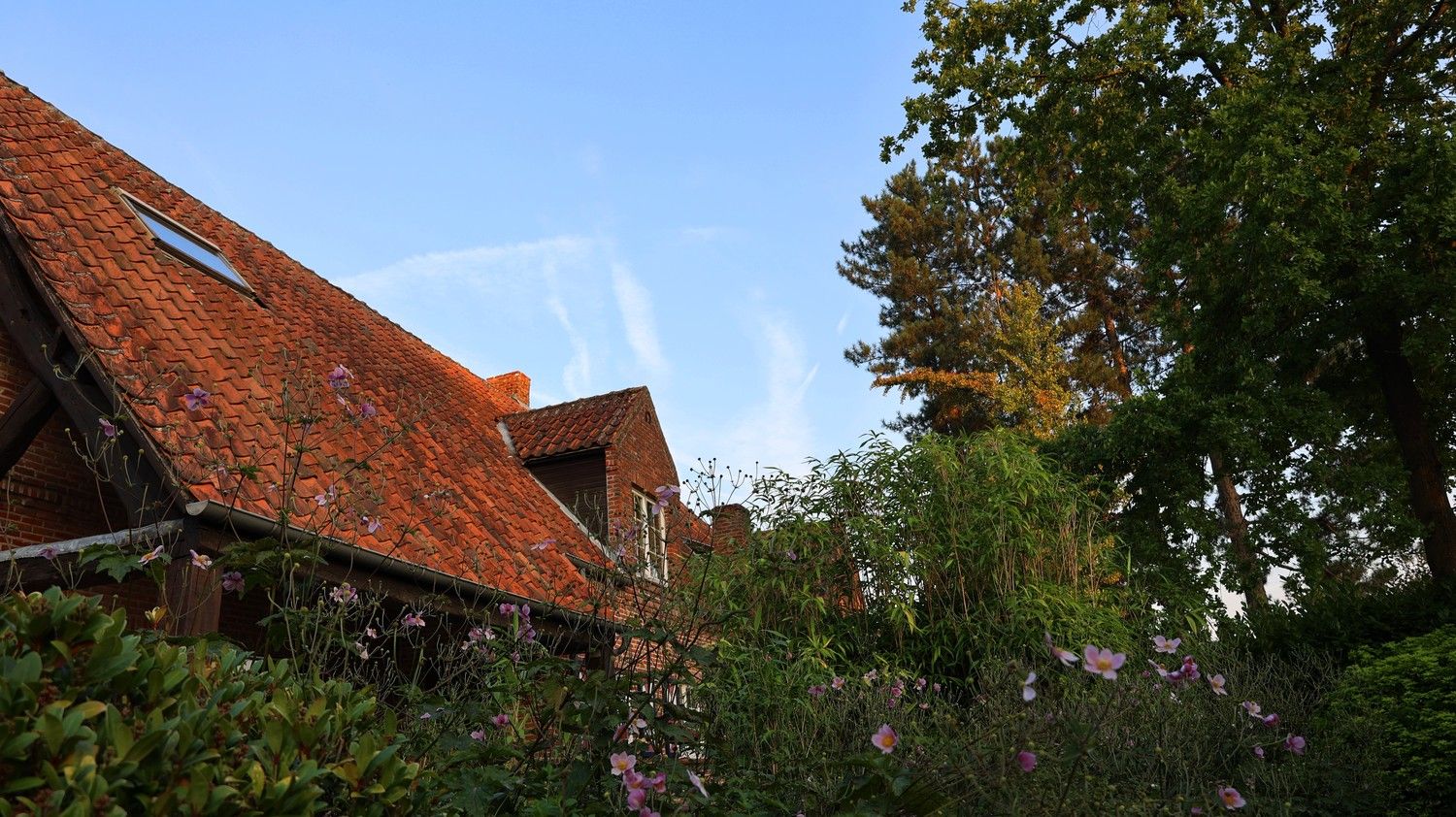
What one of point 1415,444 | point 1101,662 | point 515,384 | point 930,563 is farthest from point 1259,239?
point 515,384

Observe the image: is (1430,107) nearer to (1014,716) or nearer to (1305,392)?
(1305,392)

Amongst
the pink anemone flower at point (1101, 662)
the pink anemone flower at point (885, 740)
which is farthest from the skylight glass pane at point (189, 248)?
the pink anemone flower at point (1101, 662)

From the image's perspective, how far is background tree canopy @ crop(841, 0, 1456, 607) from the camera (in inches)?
448

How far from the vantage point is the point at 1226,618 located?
33.2ft

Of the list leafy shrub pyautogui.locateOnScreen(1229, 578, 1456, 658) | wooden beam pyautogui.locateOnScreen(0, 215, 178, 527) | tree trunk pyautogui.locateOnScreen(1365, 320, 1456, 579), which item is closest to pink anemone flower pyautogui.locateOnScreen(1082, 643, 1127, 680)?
wooden beam pyautogui.locateOnScreen(0, 215, 178, 527)

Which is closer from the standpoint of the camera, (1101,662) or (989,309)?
(1101,662)

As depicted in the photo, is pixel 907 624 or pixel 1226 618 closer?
pixel 907 624

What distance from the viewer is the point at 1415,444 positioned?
12.2 metres

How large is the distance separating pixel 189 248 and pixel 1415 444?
576 inches

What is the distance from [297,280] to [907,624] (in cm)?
945

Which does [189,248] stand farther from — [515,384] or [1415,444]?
[1415,444]

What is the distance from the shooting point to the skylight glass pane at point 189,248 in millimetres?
10070

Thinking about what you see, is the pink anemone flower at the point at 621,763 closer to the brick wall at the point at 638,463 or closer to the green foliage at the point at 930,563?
the green foliage at the point at 930,563

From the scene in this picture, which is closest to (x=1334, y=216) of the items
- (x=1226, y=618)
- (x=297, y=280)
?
(x=1226, y=618)
